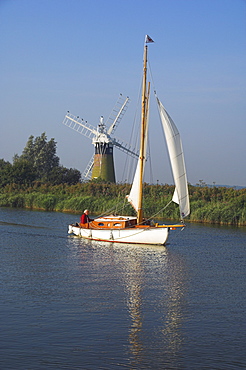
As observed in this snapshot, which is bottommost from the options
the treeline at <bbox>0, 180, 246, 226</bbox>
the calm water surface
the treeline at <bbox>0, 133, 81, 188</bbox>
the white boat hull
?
the calm water surface

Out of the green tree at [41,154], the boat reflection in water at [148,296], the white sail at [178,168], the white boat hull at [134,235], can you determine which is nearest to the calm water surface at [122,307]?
the boat reflection in water at [148,296]

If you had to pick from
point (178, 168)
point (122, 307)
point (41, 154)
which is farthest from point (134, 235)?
point (41, 154)

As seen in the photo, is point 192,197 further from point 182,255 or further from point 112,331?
point 112,331

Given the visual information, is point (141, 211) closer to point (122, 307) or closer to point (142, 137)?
point (142, 137)

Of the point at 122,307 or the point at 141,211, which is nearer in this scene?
the point at 122,307

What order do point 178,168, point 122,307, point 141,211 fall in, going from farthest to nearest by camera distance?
1. point 141,211
2. point 178,168
3. point 122,307

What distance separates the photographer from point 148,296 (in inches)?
637

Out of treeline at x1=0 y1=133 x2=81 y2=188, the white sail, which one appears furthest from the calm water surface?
treeline at x1=0 y1=133 x2=81 y2=188

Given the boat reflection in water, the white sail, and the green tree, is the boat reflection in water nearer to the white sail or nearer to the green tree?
the white sail

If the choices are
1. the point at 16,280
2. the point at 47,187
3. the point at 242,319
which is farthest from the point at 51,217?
the point at 242,319

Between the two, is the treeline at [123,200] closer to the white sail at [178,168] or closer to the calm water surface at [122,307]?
the white sail at [178,168]

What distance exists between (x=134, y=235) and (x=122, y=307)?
41.7ft

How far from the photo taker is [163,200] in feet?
145

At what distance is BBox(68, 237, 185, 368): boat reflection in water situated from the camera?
11461mm
